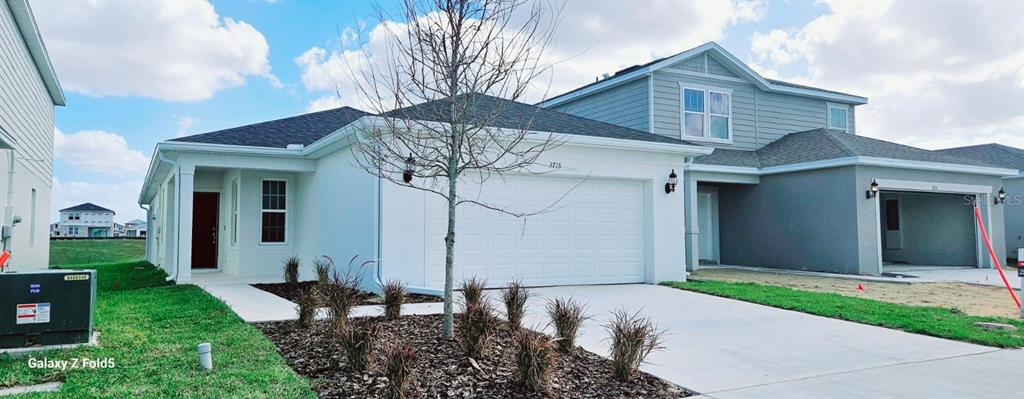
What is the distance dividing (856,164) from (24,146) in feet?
57.4

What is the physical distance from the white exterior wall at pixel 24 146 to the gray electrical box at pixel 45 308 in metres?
3.50

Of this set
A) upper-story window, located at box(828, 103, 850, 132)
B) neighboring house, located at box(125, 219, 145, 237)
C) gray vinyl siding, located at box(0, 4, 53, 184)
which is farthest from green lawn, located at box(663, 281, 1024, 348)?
neighboring house, located at box(125, 219, 145, 237)

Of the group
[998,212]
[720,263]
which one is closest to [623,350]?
[720,263]

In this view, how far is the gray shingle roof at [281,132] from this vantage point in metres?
11.7

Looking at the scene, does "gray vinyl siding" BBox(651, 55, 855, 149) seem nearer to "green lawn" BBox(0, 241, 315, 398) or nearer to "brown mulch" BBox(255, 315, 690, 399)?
"brown mulch" BBox(255, 315, 690, 399)

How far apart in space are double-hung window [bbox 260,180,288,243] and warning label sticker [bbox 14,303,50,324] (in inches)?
312

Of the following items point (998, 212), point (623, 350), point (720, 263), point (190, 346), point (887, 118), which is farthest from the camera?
point (887, 118)

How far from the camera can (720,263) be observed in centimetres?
1739

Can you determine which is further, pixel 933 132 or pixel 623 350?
pixel 933 132

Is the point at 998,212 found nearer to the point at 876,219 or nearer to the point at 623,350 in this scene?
the point at 876,219

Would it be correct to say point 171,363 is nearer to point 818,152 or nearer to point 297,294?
point 297,294

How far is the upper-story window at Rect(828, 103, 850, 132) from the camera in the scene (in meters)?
18.8

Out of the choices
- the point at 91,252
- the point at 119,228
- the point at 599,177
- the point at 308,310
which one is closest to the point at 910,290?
the point at 599,177

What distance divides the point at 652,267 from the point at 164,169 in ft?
36.2
